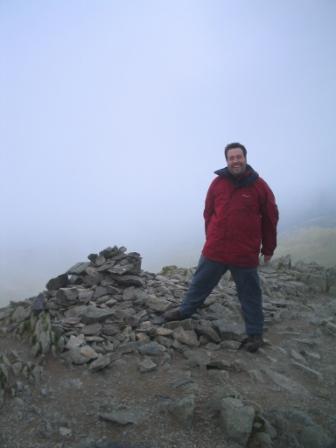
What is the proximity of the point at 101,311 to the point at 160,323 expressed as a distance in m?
1.27

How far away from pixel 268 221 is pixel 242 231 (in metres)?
0.58

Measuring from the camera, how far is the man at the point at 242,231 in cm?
641

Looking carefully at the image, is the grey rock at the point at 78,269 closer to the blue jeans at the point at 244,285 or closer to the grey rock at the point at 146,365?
the blue jeans at the point at 244,285

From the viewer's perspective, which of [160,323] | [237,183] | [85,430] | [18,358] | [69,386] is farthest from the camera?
[160,323]

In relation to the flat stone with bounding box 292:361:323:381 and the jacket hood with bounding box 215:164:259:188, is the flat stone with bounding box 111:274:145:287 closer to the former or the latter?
the jacket hood with bounding box 215:164:259:188

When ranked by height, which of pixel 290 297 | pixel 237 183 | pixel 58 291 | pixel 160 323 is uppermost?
pixel 237 183

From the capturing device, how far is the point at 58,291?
8.06m

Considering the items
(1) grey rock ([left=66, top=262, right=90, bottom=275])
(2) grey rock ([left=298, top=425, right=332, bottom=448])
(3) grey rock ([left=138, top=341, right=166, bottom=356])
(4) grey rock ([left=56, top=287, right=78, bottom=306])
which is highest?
(1) grey rock ([left=66, top=262, right=90, bottom=275])

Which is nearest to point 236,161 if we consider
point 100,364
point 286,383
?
point 286,383

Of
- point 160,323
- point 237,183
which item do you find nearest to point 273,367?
point 160,323

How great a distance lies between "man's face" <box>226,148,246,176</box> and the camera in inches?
250

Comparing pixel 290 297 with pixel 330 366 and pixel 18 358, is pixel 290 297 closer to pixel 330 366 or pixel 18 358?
pixel 330 366

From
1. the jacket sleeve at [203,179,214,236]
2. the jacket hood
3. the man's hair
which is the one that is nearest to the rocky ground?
the jacket sleeve at [203,179,214,236]

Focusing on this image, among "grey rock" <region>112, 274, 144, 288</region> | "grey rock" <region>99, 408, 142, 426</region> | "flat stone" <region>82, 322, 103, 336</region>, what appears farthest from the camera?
"grey rock" <region>112, 274, 144, 288</region>
